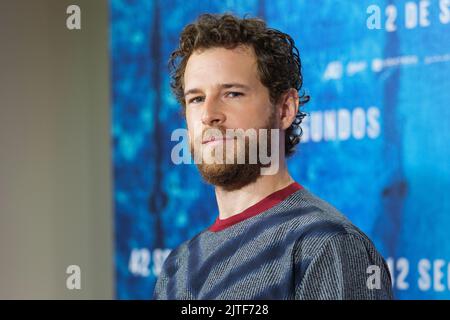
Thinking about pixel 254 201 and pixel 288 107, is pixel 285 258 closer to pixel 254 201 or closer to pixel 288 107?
pixel 254 201

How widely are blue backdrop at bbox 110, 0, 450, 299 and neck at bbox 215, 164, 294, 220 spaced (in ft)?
1.61

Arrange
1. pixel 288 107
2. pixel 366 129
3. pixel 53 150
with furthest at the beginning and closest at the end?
pixel 53 150 < pixel 366 129 < pixel 288 107

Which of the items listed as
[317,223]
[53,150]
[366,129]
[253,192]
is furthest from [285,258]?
[53,150]

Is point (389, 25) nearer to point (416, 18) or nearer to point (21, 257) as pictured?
point (416, 18)

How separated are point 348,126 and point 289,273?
2.33ft

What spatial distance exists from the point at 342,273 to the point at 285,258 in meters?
0.09

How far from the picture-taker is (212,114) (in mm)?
1116

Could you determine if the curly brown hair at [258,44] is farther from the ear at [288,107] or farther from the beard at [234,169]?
the beard at [234,169]

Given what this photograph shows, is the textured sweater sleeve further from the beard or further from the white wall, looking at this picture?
the white wall

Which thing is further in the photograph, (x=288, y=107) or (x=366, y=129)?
(x=366, y=129)

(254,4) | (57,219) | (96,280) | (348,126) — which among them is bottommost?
(96,280)

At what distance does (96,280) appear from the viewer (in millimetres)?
2055
